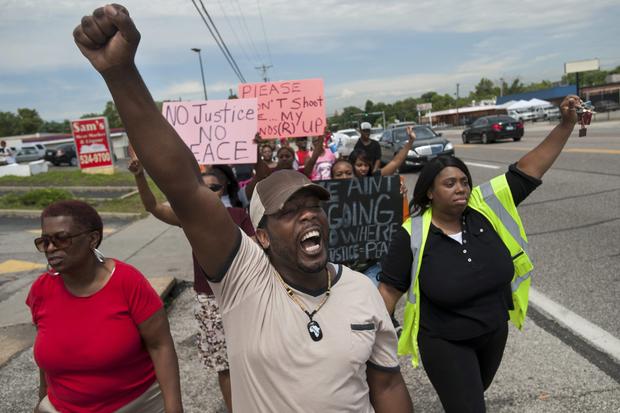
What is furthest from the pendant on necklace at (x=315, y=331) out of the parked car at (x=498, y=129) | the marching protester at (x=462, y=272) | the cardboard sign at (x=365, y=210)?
the parked car at (x=498, y=129)

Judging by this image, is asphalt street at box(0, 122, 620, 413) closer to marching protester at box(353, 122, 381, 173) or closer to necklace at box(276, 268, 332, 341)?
necklace at box(276, 268, 332, 341)

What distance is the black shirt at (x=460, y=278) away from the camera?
8.54ft

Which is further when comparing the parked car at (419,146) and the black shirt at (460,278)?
the parked car at (419,146)

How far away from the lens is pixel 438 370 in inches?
104

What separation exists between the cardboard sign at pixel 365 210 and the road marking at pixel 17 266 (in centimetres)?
559

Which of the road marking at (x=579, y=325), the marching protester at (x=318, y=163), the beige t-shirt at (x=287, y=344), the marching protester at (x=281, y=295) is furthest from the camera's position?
the marching protester at (x=318, y=163)

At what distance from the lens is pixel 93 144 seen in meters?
21.3

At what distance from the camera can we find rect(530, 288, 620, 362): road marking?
12.8 ft

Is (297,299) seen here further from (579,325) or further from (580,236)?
(580,236)

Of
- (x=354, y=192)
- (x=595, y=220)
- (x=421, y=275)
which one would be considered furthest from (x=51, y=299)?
(x=595, y=220)

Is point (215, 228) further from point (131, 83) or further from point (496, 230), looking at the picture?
point (496, 230)

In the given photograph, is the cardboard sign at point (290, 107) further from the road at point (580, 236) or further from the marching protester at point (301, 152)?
the road at point (580, 236)

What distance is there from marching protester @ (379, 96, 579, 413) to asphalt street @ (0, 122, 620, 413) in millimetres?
942

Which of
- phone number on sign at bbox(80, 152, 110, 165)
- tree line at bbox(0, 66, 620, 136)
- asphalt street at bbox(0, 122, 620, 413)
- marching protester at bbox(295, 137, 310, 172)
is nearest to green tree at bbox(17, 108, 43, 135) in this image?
tree line at bbox(0, 66, 620, 136)
